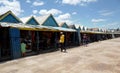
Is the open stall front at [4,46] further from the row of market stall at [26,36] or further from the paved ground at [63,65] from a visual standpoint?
the paved ground at [63,65]

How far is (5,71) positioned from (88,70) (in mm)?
4592

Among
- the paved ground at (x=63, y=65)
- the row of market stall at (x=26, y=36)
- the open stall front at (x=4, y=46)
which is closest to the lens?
the paved ground at (x=63, y=65)

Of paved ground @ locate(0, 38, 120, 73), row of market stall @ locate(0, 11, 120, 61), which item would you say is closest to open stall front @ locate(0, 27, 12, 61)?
row of market stall @ locate(0, 11, 120, 61)

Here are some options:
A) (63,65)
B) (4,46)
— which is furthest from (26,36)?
(63,65)

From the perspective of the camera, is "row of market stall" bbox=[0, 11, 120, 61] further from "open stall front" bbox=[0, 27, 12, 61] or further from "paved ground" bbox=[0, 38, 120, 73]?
"paved ground" bbox=[0, 38, 120, 73]

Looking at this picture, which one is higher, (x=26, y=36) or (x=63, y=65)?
(x=26, y=36)

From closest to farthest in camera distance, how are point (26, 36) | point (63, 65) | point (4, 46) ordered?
point (63, 65) < point (4, 46) < point (26, 36)

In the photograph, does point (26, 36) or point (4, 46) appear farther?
point (26, 36)

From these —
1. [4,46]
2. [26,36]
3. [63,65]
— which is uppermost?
[26,36]

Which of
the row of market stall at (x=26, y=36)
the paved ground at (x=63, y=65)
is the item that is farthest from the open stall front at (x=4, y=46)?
the paved ground at (x=63, y=65)

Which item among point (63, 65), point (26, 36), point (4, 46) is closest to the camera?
point (63, 65)

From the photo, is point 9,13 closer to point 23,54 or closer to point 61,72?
point 23,54

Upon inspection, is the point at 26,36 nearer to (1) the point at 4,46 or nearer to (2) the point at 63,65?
(1) the point at 4,46

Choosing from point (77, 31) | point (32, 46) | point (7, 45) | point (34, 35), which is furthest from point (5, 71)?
point (77, 31)
